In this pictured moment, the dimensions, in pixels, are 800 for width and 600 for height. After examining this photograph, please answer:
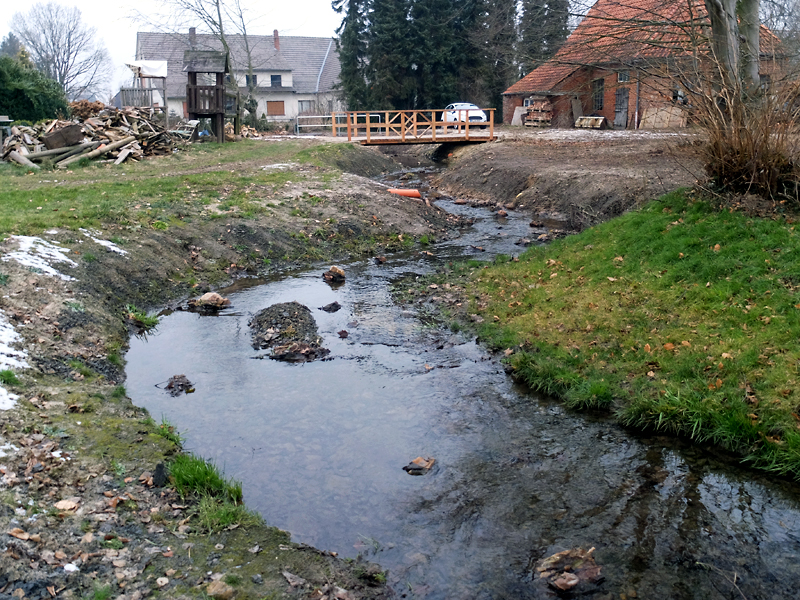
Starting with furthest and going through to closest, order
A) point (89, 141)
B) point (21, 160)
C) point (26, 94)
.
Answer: point (26, 94) < point (89, 141) < point (21, 160)

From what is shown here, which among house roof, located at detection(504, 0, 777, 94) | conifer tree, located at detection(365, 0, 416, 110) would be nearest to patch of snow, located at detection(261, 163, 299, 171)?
house roof, located at detection(504, 0, 777, 94)

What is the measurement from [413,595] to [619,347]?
490 centimetres

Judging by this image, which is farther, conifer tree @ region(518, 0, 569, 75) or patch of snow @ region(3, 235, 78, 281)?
conifer tree @ region(518, 0, 569, 75)

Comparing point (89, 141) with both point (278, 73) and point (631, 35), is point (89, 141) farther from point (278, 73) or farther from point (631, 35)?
point (278, 73)

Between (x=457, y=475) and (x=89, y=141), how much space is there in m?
19.4

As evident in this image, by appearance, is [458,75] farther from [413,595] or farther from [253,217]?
[413,595]

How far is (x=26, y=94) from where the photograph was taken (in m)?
23.0

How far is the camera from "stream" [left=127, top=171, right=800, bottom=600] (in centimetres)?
495

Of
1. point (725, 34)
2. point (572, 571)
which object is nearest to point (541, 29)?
point (725, 34)

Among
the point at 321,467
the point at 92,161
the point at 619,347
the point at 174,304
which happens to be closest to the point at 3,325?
the point at 174,304

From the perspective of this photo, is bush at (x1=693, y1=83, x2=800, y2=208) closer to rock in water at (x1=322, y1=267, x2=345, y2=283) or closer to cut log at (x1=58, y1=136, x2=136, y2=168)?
rock in water at (x1=322, y1=267, x2=345, y2=283)

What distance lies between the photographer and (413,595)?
15.3ft

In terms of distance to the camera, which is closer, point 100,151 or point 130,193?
point 130,193

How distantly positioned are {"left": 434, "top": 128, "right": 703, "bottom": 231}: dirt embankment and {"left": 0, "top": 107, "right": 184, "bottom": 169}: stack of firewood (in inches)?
420
